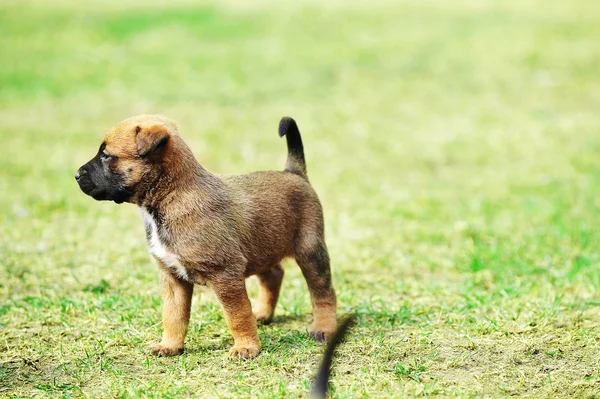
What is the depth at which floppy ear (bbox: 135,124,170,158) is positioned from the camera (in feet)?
16.1

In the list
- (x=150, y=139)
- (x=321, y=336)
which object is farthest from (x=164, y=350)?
(x=150, y=139)

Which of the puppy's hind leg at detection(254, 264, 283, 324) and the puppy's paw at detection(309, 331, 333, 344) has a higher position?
the puppy's hind leg at detection(254, 264, 283, 324)

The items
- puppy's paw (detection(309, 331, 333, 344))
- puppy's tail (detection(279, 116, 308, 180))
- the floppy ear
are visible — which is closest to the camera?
Result: the floppy ear

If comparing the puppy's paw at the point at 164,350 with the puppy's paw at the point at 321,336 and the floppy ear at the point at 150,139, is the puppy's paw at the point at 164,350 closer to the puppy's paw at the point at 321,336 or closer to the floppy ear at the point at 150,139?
the puppy's paw at the point at 321,336

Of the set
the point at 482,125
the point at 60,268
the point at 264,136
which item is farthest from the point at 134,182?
the point at 482,125

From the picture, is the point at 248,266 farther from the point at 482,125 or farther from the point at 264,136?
the point at 482,125

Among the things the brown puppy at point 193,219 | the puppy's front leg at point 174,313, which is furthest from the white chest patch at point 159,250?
the puppy's front leg at point 174,313

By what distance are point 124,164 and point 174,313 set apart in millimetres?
1025

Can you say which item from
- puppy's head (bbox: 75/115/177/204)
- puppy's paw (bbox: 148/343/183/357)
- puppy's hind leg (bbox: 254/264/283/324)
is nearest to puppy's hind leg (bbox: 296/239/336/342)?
puppy's hind leg (bbox: 254/264/283/324)

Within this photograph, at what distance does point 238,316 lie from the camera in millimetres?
5172

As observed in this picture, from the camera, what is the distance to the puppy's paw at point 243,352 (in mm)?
5230

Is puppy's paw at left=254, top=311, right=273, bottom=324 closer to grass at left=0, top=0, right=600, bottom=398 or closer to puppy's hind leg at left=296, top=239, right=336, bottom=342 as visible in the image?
grass at left=0, top=0, right=600, bottom=398

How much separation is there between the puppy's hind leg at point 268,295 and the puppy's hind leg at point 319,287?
0.40m

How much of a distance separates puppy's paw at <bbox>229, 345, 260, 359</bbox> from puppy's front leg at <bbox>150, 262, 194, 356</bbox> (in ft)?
1.23
